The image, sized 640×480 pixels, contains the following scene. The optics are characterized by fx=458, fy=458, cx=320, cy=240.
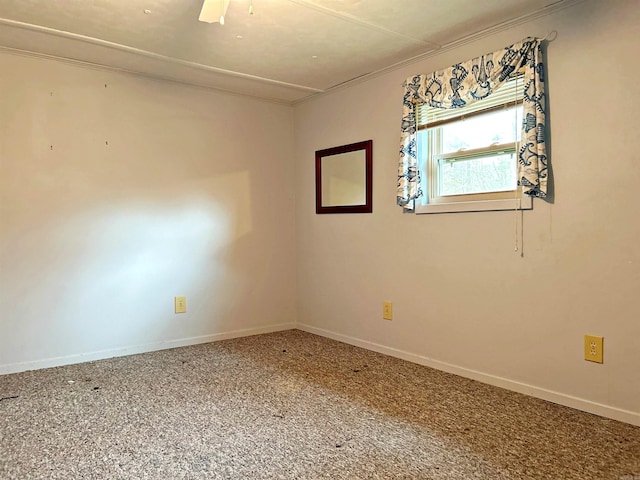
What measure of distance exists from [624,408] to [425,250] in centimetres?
135

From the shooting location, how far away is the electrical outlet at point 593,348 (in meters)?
2.18

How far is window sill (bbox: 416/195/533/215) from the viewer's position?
246cm

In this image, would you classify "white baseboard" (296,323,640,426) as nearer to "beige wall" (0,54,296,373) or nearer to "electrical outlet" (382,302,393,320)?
"electrical outlet" (382,302,393,320)

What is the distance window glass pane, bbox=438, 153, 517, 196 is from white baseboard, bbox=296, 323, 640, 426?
3.55ft

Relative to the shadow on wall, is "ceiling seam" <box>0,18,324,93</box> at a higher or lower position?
higher

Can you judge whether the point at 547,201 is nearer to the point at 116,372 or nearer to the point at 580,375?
the point at 580,375

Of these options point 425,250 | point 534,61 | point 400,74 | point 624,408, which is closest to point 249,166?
point 400,74

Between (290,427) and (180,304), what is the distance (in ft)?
5.89

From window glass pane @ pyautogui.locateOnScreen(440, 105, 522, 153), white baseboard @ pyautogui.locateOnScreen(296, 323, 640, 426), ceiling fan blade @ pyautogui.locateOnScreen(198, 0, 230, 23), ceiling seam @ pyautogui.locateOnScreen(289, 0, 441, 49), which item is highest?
ceiling seam @ pyautogui.locateOnScreen(289, 0, 441, 49)

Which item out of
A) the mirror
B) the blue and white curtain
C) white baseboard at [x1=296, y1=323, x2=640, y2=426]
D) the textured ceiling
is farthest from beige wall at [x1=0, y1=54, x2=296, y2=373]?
the blue and white curtain

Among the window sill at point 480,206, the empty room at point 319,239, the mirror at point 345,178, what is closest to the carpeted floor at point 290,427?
the empty room at point 319,239

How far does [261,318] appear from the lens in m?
3.97

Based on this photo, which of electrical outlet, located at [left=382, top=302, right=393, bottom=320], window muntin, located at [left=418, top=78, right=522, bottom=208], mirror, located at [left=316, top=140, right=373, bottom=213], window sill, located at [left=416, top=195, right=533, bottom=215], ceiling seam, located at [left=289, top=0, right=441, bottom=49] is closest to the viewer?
ceiling seam, located at [left=289, top=0, right=441, bottom=49]

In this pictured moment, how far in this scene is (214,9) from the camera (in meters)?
1.99
